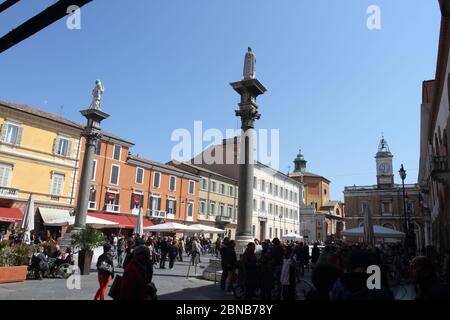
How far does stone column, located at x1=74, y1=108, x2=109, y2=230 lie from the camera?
18266mm

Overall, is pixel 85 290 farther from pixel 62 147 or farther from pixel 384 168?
pixel 384 168

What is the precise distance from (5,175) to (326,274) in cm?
2927

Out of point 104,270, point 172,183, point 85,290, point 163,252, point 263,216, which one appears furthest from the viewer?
point 263,216

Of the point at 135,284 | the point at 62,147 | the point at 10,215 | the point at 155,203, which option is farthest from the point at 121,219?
the point at 135,284

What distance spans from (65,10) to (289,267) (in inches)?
294

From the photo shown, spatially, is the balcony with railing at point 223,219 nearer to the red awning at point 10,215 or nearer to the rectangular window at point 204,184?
the rectangular window at point 204,184

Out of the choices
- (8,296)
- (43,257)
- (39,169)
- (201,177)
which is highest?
(201,177)

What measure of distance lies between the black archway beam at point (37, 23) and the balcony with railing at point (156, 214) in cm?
3620

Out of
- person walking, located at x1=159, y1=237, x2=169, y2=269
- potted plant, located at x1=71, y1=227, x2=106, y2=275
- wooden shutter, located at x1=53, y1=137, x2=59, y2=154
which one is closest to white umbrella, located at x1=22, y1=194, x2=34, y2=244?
potted plant, located at x1=71, y1=227, x2=106, y2=275

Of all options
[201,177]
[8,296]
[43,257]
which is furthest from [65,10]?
[201,177]

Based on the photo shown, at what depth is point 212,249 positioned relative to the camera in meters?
32.1

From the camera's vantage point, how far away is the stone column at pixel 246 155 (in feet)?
44.2

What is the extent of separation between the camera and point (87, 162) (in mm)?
18859
